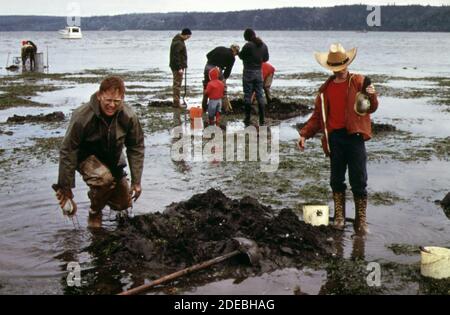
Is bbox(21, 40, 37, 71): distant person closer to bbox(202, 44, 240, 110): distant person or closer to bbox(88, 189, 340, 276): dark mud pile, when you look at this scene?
bbox(202, 44, 240, 110): distant person

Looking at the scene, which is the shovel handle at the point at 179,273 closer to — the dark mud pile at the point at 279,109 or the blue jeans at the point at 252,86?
the blue jeans at the point at 252,86

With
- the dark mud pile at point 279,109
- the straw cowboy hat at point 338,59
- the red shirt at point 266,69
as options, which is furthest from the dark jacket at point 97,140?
the red shirt at point 266,69

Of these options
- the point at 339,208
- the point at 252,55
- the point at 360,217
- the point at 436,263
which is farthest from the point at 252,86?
the point at 436,263

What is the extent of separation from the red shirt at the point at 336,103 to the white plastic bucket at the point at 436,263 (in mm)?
1820

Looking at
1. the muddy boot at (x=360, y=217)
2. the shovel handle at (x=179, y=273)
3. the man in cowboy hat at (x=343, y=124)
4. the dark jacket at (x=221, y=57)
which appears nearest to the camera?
the shovel handle at (x=179, y=273)

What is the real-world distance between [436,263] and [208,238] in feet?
7.59

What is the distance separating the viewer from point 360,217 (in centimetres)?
678

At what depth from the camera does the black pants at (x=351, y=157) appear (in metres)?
6.61

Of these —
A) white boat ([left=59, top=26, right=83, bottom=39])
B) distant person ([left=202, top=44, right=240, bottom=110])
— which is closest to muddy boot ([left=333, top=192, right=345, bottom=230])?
distant person ([left=202, top=44, right=240, bottom=110])

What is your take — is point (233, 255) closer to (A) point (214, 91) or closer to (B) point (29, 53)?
(A) point (214, 91)

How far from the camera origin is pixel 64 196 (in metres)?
6.04

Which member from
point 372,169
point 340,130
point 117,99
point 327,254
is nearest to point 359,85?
point 340,130

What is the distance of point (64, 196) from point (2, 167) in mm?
4723
